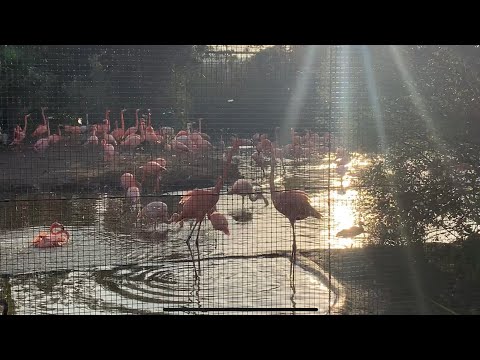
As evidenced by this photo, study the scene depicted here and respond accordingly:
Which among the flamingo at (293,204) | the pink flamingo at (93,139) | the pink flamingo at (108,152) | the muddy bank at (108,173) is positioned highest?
the pink flamingo at (93,139)

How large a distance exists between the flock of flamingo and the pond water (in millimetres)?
128

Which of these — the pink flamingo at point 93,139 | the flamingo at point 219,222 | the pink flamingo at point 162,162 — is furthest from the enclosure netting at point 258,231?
the pink flamingo at point 162,162

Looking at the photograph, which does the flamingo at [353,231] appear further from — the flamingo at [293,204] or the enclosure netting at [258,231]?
the flamingo at [293,204]

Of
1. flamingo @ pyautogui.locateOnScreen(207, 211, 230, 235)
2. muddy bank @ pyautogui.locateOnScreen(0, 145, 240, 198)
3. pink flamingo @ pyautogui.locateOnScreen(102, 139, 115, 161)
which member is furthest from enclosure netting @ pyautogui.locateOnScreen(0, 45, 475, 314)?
muddy bank @ pyautogui.locateOnScreen(0, 145, 240, 198)

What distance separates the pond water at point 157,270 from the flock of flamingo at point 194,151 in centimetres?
13

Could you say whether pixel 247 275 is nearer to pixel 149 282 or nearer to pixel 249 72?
pixel 149 282

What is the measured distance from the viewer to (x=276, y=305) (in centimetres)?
451

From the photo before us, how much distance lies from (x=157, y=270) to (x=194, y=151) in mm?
2537

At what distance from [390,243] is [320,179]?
10.8 feet

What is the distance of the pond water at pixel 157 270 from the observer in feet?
15.0

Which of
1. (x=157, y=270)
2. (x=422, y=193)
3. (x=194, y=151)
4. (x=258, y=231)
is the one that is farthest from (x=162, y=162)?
(x=422, y=193)

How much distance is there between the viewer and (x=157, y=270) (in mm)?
5430

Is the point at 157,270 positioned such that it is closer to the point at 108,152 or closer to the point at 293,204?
the point at 293,204
